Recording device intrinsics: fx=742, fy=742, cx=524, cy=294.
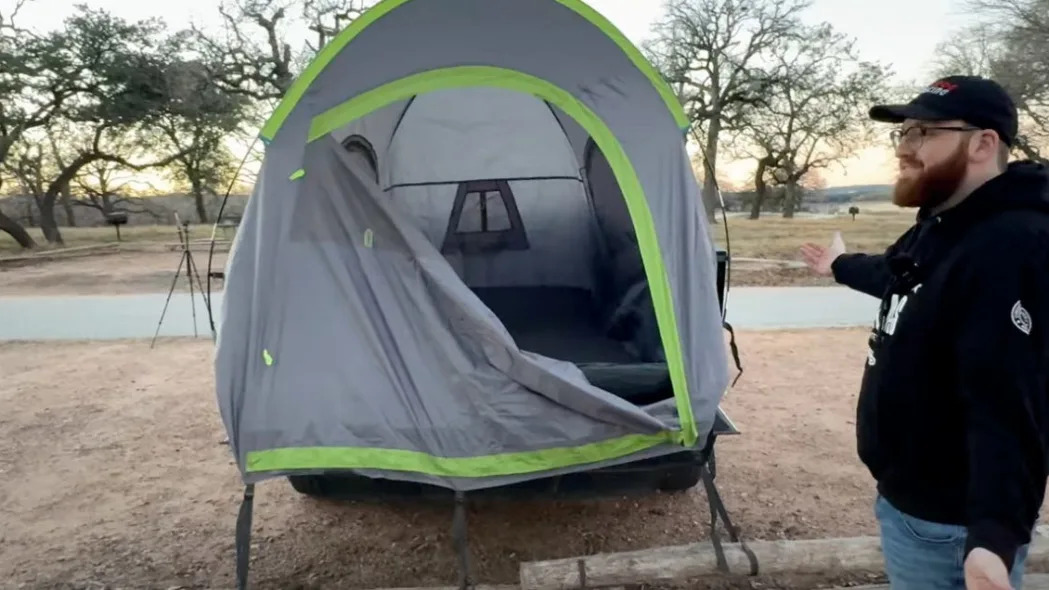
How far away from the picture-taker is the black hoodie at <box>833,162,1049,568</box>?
4.20 feet

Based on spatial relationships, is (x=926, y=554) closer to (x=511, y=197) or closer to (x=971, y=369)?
(x=971, y=369)

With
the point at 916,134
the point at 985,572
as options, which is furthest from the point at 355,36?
the point at 985,572

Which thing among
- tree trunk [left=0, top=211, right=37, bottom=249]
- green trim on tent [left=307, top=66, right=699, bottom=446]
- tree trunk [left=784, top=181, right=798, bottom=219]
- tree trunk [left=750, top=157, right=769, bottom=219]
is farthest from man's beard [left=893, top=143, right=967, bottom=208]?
tree trunk [left=0, top=211, right=37, bottom=249]

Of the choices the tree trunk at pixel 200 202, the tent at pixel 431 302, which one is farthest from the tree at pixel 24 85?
the tent at pixel 431 302

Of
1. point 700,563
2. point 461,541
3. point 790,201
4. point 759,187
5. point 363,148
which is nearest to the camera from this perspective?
point 461,541

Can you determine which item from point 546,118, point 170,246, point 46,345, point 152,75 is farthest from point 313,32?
point 546,118

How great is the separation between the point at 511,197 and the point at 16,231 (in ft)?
42.7

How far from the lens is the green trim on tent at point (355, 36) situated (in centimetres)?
261

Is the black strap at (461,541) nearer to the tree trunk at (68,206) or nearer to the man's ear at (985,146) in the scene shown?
the man's ear at (985,146)

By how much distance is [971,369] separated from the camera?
1.32 meters

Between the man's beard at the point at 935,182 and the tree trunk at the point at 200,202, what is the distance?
15152 millimetres

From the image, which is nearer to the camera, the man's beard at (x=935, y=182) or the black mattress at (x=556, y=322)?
the man's beard at (x=935, y=182)

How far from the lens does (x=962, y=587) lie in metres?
1.51

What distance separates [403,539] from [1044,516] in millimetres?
2819
